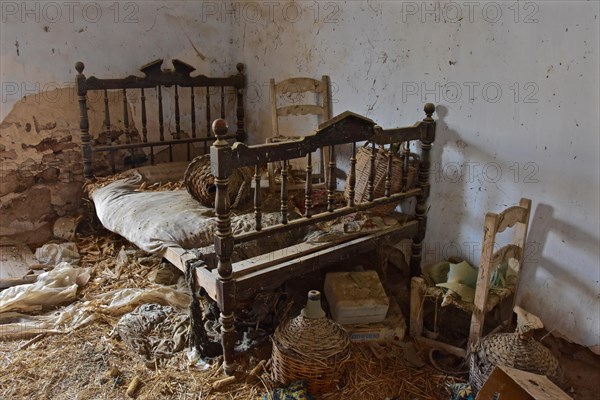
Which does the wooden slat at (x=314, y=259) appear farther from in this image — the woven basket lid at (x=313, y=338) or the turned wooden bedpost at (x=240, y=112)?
the turned wooden bedpost at (x=240, y=112)

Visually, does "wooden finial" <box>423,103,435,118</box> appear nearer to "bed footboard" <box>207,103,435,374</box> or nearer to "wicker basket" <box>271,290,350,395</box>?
"bed footboard" <box>207,103,435,374</box>

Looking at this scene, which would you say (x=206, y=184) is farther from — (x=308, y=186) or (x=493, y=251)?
(x=493, y=251)

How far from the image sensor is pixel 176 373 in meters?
2.33

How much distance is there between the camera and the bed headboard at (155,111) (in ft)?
12.1

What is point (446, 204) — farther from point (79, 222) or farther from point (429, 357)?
point (79, 222)

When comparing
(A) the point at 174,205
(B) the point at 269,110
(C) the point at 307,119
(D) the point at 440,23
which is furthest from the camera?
(B) the point at 269,110

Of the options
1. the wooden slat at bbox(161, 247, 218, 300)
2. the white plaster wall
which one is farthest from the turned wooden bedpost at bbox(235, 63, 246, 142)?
the wooden slat at bbox(161, 247, 218, 300)

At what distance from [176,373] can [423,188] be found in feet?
5.35

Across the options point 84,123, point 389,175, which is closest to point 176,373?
point 389,175

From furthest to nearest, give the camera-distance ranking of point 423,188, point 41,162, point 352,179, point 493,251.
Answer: point 41,162 → point 423,188 → point 352,179 → point 493,251

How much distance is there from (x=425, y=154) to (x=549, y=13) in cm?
92

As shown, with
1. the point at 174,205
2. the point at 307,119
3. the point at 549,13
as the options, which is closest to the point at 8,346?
the point at 174,205

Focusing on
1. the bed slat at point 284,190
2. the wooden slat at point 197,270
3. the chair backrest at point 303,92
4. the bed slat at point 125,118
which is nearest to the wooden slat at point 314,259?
the wooden slat at point 197,270

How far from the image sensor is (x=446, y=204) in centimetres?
283
